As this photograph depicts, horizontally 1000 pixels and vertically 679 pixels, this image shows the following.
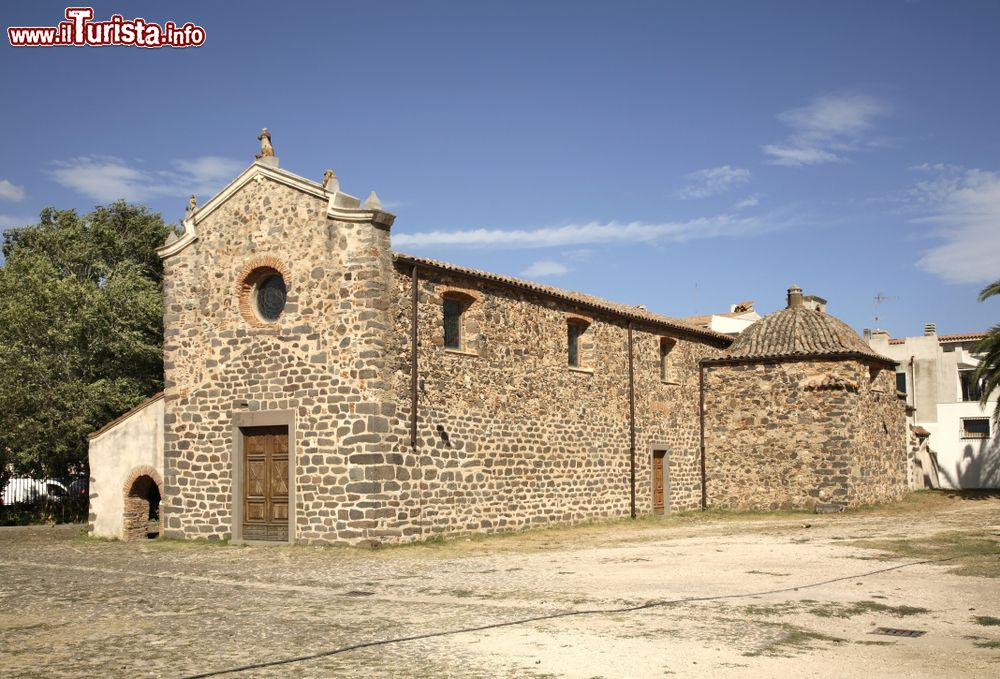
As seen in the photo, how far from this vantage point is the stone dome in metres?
27.7

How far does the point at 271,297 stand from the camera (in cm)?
2019

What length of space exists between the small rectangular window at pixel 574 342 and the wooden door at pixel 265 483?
8.34 metres

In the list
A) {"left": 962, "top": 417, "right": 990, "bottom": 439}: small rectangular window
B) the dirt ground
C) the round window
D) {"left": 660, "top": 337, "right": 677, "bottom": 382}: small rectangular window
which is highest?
the round window

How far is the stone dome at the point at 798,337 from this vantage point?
2772 cm

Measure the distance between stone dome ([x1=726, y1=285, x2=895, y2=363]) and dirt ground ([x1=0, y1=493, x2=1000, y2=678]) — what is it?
30.7 ft

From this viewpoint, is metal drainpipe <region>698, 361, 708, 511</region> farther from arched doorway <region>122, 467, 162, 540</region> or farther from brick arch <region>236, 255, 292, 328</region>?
arched doorway <region>122, 467, 162, 540</region>

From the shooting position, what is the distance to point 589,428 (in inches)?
967

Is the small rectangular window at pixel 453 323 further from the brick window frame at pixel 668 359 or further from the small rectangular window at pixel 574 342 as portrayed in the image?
the brick window frame at pixel 668 359

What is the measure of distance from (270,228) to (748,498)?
16497mm

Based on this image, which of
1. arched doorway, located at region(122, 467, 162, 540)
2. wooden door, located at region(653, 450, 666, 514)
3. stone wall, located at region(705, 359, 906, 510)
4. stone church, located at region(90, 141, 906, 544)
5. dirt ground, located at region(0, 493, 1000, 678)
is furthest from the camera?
wooden door, located at region(653, 450, 666, 514)

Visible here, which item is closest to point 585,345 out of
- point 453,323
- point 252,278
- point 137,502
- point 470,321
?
point 470,321

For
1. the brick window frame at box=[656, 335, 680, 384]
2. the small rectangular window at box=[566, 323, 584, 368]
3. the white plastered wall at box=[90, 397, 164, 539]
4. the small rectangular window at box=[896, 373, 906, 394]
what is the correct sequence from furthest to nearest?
1. the small rectangular window at box=[896, 373, 906, 394]
2. the brick window frame at box=[656, 335, 680, 384]
3. the small rectangular window at box=[566, 323, 584, 368]
4. the white plastered wall at box=[90, 397, 164, 539]

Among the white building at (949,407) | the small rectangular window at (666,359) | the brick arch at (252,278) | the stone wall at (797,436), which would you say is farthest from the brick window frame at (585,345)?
the white building at (949,407)

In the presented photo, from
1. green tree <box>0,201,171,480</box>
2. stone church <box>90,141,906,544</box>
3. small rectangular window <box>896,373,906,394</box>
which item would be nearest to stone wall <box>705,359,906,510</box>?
stone church <box>90,141,906,544</box>
